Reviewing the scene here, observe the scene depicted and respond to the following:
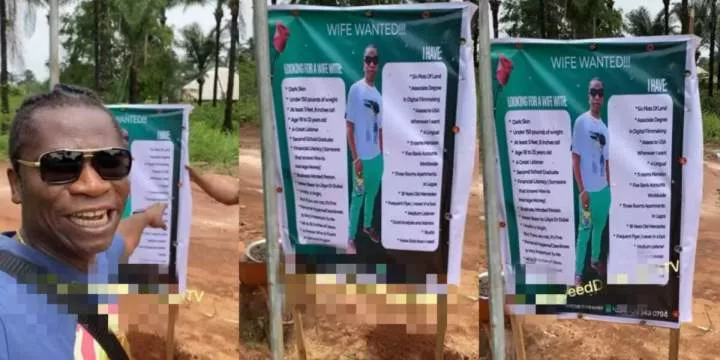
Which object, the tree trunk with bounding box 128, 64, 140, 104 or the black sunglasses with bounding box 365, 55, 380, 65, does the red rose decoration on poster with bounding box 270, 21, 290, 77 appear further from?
the tree trunk with bounding box 128, 64, 140, 104

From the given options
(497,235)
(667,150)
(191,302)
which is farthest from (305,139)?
(667,150)

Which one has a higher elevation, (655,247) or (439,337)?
(655,247)

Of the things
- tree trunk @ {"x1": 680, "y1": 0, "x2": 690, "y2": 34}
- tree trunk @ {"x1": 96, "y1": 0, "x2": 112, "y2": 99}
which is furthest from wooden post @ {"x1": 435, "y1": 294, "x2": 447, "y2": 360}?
tree trunk @ {"x1": 96, "y1": 0, "x2": 112, "y2": 99}

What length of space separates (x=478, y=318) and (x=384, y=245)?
0.75 metres

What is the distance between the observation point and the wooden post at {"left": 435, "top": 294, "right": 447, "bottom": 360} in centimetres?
308

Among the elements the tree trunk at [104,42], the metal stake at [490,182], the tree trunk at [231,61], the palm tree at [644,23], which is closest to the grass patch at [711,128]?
the palm tree at [644,23]

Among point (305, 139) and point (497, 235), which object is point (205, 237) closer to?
point (305, 139)

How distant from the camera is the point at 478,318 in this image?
348 centimetres

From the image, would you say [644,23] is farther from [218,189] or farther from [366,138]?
[218,189]

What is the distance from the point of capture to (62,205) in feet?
3.59

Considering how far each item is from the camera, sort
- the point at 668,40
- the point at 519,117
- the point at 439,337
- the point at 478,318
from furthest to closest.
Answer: the point at 478,318, the point at 439,337, the point at 519,117, the point at 668,40

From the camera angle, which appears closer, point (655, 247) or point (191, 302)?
point (655, 247)

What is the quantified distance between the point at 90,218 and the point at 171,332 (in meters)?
2.44

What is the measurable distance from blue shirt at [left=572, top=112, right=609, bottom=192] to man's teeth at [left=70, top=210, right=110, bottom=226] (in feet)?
6.95
